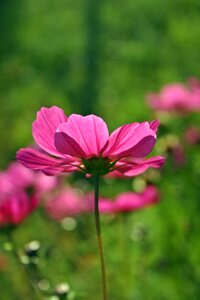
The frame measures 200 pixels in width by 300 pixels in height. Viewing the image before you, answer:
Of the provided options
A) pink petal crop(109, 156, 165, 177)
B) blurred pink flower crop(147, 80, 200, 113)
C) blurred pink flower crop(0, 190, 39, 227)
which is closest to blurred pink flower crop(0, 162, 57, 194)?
blurred pink flower crop(147, 80, 200, 113)

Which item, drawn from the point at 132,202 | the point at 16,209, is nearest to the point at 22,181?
the point at 132,202

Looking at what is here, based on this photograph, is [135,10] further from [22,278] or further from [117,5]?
[22,278]

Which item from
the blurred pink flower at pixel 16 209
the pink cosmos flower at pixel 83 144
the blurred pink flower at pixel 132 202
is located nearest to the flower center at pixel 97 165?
the pink cosmos flower at pixel 83 144

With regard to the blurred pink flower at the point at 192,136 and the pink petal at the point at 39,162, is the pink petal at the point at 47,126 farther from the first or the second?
the blurred pink flower at the point at 192,136

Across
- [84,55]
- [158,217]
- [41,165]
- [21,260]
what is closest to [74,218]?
[158,217]

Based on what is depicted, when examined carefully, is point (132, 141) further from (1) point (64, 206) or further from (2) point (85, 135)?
(1) point (64, 206)
